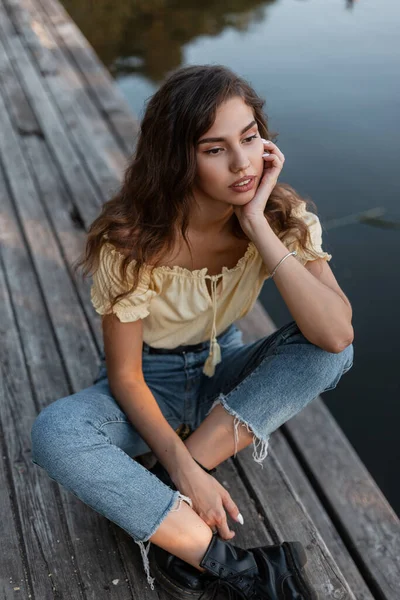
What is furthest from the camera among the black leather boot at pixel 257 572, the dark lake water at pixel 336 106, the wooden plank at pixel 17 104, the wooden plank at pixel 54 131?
the wooden plank at pixel 17 104

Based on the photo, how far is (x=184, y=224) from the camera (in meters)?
1.84

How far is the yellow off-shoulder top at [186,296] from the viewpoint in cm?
181

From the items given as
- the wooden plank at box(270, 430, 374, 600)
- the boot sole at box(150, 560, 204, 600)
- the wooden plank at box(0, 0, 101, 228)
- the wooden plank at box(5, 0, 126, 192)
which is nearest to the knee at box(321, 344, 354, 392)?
the wooden plank at box(270, 430, 374, 600)

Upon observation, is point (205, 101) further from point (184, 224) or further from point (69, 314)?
point (69, 314)

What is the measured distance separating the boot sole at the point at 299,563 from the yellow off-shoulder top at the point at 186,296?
1.65ft

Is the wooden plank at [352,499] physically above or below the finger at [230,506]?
below

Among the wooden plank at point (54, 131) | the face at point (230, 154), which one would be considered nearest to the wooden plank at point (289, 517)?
the face at point (230, 154)

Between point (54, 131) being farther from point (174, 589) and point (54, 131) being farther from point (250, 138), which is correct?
point (174, 589)

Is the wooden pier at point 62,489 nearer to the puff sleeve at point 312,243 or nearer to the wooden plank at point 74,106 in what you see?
the wooden plank at point 74,106

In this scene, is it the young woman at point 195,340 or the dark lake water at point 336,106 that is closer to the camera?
the young woman at point 195,340

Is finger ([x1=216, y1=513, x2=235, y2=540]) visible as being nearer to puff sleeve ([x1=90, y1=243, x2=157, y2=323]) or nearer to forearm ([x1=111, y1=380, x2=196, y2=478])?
forearm ([x1=111, y1=380, x2=196, y2=478])

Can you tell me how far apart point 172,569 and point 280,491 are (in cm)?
42

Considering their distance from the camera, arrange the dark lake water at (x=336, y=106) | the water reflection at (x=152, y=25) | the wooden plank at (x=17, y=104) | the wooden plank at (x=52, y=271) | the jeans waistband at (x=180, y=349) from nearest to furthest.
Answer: the jeans waistband at (x=180, y=349), the wooden plank at (x=52, y=271), the dark lake water at (x=336, y=106), the wooden plank at (x=17, y=104), the water reflection at (x=152, y=25)

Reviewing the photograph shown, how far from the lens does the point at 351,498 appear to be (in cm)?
218
